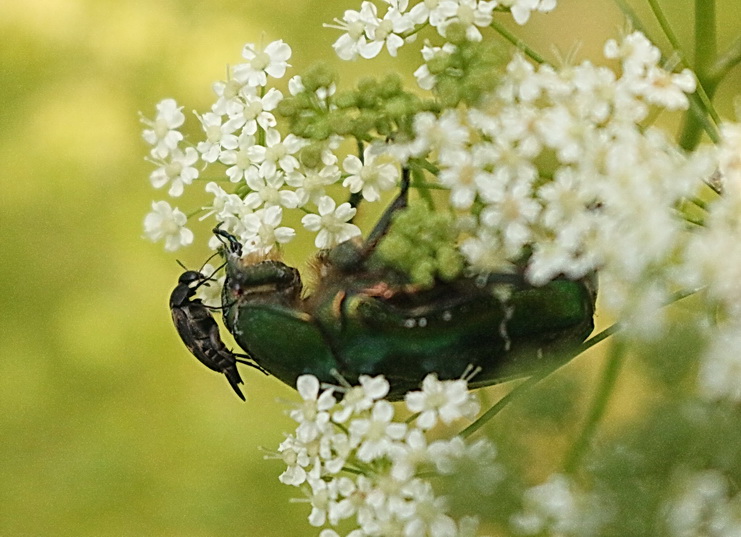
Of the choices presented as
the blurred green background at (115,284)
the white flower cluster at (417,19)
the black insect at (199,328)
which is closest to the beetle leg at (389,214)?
the white flower cluster at (417,19)

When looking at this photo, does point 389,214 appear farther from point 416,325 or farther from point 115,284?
point 115,284

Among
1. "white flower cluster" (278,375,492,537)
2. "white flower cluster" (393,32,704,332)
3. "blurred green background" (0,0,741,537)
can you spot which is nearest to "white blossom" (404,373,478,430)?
"white flower cluster" (278,375,492,537)

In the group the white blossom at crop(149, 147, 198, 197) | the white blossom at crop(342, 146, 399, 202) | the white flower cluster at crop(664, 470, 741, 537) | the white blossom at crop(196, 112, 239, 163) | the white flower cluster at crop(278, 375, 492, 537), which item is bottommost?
the white flower cluster at crop(664, 470, 741, 537)

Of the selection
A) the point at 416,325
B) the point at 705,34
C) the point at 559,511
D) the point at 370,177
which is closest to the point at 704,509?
the point at 559,511

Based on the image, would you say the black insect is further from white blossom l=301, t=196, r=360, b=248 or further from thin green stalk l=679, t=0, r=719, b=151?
thin green stalk l=679, t=0, r=719, b=151

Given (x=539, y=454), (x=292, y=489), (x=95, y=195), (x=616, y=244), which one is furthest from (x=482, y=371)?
(x=95, y=195)

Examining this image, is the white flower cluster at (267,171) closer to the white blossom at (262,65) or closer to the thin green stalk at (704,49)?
the white blossom at (262,65)

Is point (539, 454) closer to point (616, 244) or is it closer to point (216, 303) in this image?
point (616, 244)
